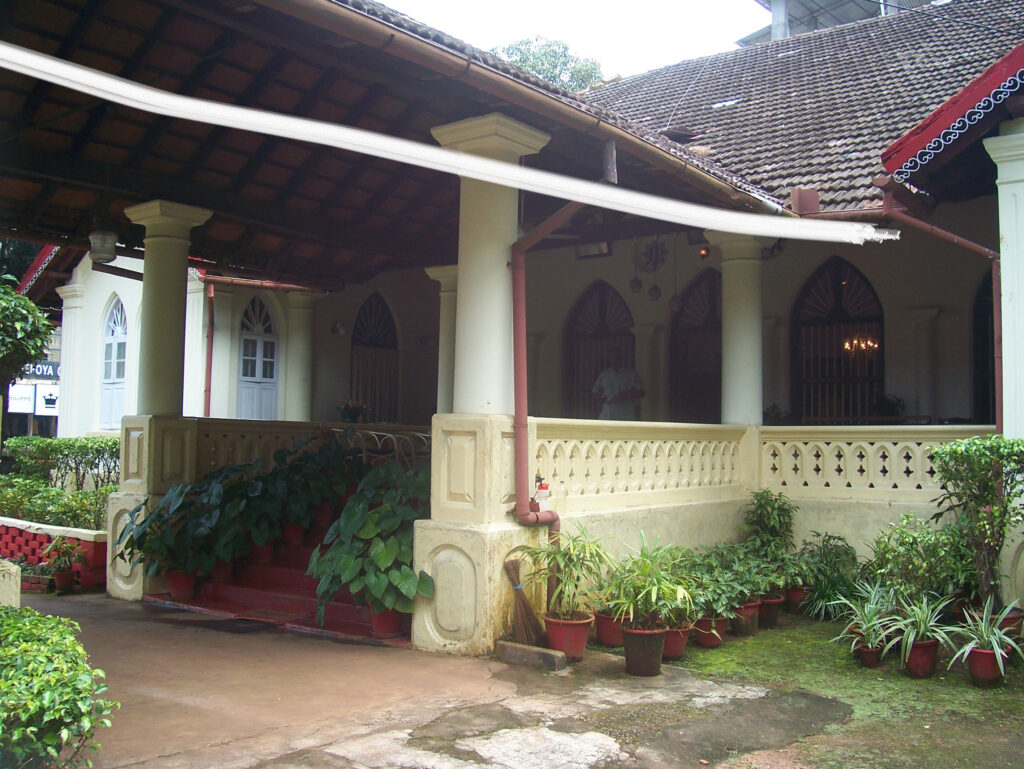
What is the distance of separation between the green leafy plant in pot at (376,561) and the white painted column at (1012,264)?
4590 millimetres

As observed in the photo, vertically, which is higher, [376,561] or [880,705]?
[376,561]

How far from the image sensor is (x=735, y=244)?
32.4 ft

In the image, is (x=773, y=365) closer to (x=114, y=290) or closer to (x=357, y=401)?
(x=357, y=401)

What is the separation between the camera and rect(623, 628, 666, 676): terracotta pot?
6.10 meters

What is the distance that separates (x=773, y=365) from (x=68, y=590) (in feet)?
28.5

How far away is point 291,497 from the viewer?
858 centimetres

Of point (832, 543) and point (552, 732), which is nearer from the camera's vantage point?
point (552, 732)

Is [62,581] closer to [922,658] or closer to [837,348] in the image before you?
[922,658]

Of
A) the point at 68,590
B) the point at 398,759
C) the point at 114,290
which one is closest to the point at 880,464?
the point at 398,759

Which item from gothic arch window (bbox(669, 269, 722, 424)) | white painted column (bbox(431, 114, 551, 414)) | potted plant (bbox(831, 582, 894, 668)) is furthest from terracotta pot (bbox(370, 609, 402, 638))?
gothic arch window (bbox(669, 269, 722, 424))

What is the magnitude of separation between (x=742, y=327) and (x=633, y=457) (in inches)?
95.2

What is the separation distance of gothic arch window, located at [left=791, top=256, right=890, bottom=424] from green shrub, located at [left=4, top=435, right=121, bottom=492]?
34.1 feet

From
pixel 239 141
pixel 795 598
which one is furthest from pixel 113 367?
pixel 795 598

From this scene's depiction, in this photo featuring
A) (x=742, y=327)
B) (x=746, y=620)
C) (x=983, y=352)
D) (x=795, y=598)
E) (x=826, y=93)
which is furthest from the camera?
(x=826, y=93)
